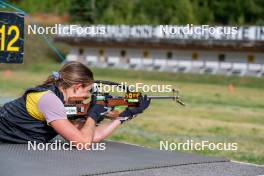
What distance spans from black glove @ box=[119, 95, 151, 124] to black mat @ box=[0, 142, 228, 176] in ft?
0.89

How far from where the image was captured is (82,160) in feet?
12.7

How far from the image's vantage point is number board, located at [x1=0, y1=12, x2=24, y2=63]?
584 centimetres

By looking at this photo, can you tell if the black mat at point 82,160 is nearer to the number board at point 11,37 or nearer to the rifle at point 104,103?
the rifle at point 104,103

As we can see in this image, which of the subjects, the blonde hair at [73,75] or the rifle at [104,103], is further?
the rifle at [104,103]

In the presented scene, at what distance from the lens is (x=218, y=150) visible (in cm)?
897

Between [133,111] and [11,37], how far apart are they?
6.96 ft

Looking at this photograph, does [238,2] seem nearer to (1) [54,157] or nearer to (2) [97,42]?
(2) [97,42]
